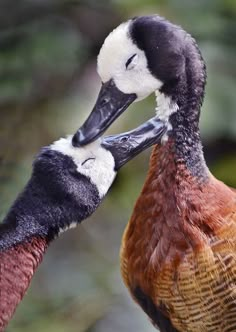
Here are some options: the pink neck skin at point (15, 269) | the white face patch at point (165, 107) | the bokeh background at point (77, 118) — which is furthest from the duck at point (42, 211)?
the bokeh background at point (77, 118)

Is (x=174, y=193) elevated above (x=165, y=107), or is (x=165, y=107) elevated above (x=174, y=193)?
(x=165, y=107)

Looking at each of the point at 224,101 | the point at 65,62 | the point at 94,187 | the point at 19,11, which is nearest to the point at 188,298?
the point at 94,187

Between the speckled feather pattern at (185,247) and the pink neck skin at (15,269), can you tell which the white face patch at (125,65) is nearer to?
the speckled feather pattern at (185,247)

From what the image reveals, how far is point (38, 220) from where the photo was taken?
6.01ft

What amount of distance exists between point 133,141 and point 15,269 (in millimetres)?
332

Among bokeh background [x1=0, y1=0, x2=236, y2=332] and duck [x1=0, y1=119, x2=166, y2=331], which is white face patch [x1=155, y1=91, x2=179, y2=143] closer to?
duck [x1=0, y1=119, x2=166, y2=331]

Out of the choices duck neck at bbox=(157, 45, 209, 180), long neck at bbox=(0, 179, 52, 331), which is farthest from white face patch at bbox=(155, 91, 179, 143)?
long neck at bbox=(0, 179, 52, 331)

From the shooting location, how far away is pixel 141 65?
200 cm

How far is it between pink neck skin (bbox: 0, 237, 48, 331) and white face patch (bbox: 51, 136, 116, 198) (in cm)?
13

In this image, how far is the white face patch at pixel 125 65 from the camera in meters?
1.99

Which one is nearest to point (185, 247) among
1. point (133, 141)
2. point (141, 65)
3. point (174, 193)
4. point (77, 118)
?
point (174, 193)

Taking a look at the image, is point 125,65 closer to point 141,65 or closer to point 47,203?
point 141,65

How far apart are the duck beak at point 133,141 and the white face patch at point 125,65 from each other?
72 millimetres

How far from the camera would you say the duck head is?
1994 mm
